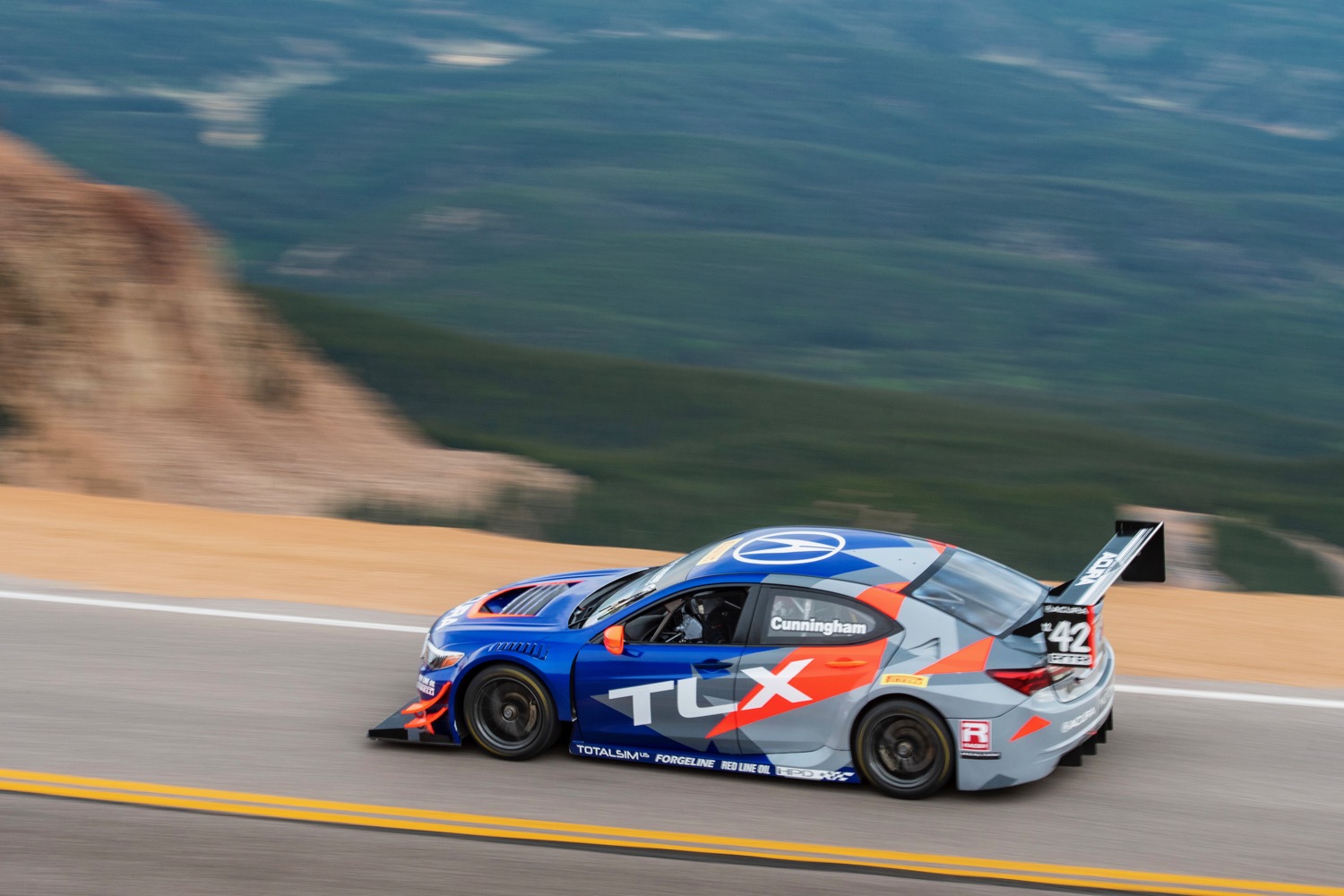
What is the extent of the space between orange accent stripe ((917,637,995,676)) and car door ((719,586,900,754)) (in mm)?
250

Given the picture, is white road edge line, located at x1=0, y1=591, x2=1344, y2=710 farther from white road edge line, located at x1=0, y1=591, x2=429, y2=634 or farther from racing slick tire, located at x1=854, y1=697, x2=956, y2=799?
racing slick tire, located at x1=854, y1=697, x2=956, y2=799

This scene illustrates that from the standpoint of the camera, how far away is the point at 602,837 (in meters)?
6.51

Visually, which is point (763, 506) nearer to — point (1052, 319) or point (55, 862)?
point (55, 862)

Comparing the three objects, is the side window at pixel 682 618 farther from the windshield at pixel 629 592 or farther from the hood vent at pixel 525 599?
the hood vent at pixel 525 599

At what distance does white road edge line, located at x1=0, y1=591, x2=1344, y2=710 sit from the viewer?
350 inches

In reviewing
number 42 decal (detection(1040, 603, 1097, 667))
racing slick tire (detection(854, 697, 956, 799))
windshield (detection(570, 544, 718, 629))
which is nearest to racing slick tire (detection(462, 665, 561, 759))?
windshield (detection(570, 544, 718, 629))

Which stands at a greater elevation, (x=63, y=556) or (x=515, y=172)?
(x=515, y=172)

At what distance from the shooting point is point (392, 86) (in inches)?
2594

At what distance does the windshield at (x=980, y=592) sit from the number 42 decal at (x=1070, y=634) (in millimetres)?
252

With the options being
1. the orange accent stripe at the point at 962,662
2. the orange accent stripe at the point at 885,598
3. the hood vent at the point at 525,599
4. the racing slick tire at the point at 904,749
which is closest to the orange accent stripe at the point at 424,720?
the hood vent at the point at 525,599

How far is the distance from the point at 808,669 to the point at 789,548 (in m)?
0.73

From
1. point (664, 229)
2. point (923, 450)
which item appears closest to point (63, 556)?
point (923, 450)

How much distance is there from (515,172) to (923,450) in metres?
32.9

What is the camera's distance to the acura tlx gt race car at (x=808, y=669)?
6.68m
